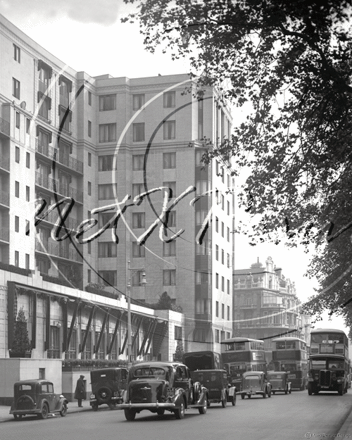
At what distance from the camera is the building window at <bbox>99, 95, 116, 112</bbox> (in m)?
93.4

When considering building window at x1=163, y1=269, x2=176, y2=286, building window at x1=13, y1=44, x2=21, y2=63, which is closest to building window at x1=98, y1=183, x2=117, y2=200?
building window at x1=163, y1=269, x2=176, y2=286

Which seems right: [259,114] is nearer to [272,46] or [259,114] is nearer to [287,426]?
[272,46]

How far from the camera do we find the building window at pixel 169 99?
304ft

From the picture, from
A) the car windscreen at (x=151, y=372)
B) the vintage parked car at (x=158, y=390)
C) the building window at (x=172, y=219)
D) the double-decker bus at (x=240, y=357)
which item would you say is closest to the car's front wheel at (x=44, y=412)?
the vintage parked car at (x=158, y=390)

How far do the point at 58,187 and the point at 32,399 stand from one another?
47813 mm

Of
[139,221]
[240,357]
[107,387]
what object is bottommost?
[107,387]

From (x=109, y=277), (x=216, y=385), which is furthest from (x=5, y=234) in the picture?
(x=216, y=385)

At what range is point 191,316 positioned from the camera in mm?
90062

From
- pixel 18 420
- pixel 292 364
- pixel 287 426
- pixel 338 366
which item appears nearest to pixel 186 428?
pixel 287 426

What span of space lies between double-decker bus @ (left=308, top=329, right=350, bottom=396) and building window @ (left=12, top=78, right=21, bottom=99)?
31556 millimetres

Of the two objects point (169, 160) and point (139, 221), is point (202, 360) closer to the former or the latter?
point (139, 221)

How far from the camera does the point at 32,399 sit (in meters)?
36.8

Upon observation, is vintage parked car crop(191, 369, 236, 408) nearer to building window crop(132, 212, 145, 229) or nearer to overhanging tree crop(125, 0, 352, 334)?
overhanging tree crop(125, 0, 352, 334)

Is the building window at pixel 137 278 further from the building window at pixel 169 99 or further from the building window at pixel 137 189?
the building window at pixel 169 99
